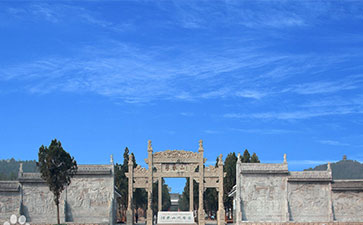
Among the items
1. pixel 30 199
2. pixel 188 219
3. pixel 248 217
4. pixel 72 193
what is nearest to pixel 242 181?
pixel 248 217

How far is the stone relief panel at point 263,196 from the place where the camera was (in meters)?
43.3

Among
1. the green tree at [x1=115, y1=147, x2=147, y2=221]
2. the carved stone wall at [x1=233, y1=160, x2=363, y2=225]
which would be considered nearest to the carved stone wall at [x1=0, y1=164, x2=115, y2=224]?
the carved stone wall at [x1=233, y1=160, x2=363, y2=225]

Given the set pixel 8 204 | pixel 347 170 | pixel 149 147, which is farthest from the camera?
pixel 347 170

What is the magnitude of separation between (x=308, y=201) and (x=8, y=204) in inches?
984

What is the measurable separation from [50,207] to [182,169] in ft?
Answer: 37.5

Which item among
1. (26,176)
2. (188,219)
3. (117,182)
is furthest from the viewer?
(117,182)

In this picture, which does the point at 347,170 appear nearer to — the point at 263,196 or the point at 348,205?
the point at 348,205

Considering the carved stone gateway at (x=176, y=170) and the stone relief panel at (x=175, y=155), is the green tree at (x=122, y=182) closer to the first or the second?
the carved stone gateway at (x=176, y=170)

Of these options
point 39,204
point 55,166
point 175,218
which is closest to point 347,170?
point 175,218

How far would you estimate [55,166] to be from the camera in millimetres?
38969

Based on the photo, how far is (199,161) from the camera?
143 feet

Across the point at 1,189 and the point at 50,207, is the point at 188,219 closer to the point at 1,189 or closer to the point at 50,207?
the point at 50,207

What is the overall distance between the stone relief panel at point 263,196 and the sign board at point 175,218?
5.15 metres

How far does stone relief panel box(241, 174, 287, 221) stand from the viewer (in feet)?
142
